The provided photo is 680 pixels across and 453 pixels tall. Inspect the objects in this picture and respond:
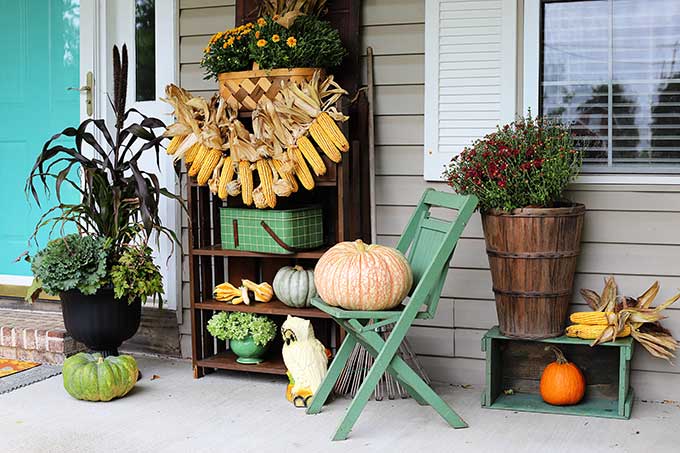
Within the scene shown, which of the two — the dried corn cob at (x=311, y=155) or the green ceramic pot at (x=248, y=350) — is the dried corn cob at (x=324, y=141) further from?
the green ceramic pot at (x=248, y=350)

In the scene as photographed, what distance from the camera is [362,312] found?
10.1 feet

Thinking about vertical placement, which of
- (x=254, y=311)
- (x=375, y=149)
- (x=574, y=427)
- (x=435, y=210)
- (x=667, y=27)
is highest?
(x=667, y=27)

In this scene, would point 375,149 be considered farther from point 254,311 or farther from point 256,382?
point 256,382

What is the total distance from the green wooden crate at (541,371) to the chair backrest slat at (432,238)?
0.37m

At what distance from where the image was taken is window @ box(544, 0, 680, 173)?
3398 mm

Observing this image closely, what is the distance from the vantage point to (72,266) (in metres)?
3.66

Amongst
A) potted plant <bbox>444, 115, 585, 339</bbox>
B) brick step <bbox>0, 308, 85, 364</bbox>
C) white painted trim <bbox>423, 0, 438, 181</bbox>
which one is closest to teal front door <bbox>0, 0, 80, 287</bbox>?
brick step <bbox>0, 308, 85, 364</bbox>

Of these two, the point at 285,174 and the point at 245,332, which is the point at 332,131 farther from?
the point at 245,332

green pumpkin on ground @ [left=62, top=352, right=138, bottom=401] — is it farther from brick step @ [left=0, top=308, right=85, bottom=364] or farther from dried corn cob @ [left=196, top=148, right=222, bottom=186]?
dried corn cob @ [left=196, top=148, right=222, bottom=186]

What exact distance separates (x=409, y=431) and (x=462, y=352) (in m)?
0.70

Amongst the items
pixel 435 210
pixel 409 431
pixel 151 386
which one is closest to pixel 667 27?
pixel 435 210

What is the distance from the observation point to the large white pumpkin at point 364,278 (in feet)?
10.1

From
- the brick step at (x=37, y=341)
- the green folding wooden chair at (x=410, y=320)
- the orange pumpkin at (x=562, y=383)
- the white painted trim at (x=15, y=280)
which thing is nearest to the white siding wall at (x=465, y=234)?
the orange pumpkin at (x=562, y=383)

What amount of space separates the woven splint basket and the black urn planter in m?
0.99
